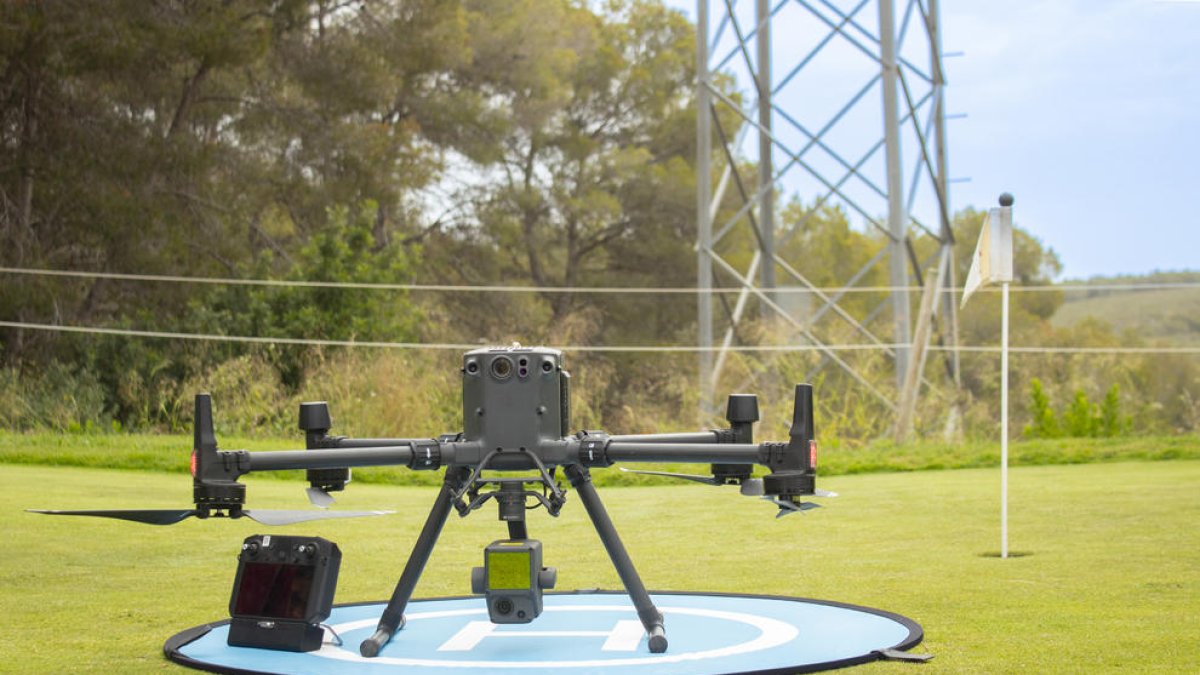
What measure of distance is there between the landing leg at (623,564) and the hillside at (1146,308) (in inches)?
1184

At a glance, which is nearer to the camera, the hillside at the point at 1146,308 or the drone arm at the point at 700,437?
the drone arm at the point at 700,437

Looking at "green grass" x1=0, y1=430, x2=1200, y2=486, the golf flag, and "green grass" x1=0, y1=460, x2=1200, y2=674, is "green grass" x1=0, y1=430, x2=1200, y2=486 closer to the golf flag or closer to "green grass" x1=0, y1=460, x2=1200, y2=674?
"green grass" x1=0, y1=460, x2=1200, y2=674

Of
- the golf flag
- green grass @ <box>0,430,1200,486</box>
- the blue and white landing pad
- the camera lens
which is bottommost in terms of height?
the blue and white landing pad

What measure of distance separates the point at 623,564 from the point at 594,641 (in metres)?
0.41

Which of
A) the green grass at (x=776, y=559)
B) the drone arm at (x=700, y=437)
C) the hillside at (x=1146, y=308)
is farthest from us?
the hillside at (x=1146, y=308)

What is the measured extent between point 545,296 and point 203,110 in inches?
340

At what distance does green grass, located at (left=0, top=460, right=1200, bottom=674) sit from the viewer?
15.1 feet

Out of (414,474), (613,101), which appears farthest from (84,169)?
(613,101)

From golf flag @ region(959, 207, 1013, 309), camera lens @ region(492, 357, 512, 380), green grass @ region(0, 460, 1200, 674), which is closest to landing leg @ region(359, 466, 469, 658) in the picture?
camera lens @ region(492, 357, 512, 380)

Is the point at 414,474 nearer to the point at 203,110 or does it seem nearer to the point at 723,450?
the point at 723,450

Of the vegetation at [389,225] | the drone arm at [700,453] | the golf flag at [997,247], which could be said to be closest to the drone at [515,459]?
the drone arm at [700,453]

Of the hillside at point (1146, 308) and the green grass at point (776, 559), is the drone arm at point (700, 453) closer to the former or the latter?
the green grass at point (776, 559)

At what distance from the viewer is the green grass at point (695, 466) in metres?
10.9

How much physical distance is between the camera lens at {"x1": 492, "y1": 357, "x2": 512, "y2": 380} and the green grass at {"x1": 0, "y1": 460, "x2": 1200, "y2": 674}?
1304mm
